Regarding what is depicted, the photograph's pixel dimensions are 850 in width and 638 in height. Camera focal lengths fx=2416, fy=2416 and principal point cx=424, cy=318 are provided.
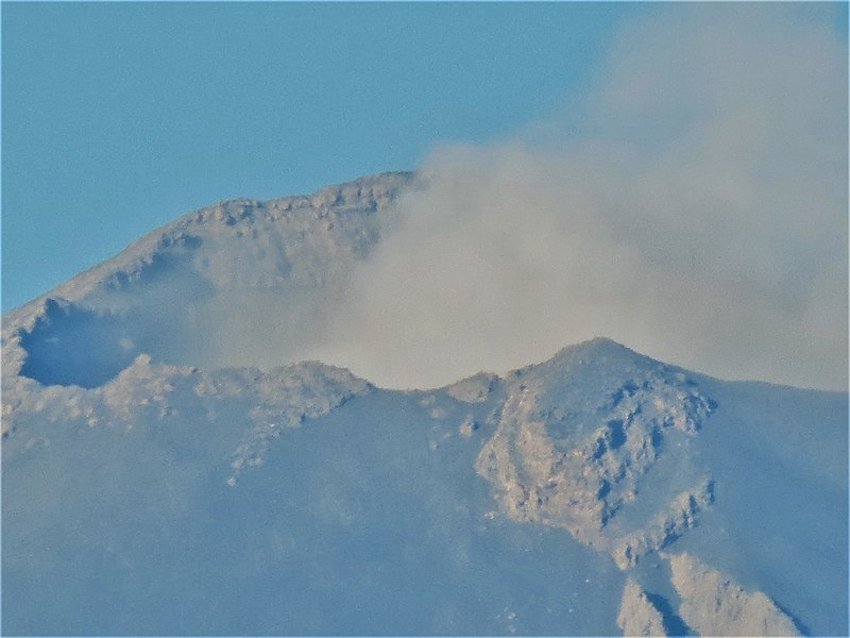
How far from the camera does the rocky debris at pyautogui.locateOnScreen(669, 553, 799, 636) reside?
126312 mm

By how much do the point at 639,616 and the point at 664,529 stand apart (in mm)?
7412

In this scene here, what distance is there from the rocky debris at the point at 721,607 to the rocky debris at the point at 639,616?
1.95 metres

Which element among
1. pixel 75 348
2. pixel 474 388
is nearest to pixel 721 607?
pixel 474 388

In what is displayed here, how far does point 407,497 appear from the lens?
138375 mm

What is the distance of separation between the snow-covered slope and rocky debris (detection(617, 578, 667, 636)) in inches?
5.2

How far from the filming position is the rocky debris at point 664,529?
133125 millimetres

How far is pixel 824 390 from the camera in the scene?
149 m

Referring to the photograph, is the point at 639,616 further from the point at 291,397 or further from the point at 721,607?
the point at 291,397

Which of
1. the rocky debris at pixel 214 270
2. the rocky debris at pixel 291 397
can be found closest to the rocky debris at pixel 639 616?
the rocky debris at pixel 291 397

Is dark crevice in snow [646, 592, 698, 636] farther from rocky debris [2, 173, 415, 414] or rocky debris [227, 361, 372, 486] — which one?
rocky debris [2, 173, 415, 414]

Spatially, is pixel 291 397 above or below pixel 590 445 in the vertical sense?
above

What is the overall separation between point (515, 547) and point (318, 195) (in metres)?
41.5

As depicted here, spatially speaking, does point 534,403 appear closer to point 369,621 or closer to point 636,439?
point 636,439

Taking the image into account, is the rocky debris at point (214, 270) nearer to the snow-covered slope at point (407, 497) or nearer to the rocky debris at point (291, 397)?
the snow-covered slope at point (407, 497)
